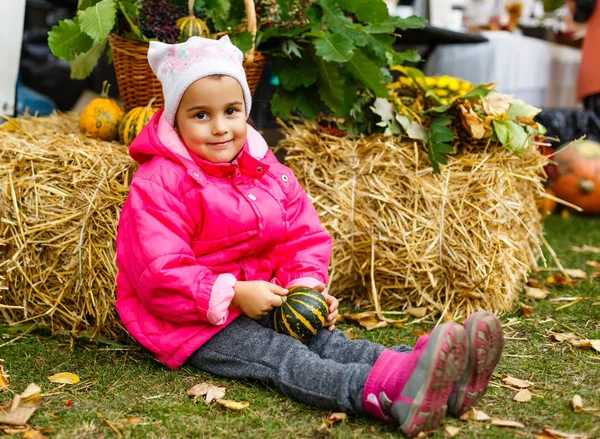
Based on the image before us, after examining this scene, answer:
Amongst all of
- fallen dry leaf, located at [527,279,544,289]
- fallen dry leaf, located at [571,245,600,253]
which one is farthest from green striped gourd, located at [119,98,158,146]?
fallen dry leaf, located at [571,245,600,253]

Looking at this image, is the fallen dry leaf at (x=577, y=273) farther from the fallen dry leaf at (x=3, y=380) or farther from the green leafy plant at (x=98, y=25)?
the fallen dry leaf at (x=3, y=380)

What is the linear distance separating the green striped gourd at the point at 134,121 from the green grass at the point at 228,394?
100 cm

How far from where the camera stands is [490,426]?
2018mm

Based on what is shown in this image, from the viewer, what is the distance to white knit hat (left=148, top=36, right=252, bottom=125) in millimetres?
2418

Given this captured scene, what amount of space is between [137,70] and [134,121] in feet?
0.94

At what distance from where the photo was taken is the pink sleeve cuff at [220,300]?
2297 mm

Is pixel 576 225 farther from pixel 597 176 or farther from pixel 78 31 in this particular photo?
pixel 78 31

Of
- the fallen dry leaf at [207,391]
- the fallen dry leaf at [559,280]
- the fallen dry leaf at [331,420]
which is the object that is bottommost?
the fallen dry leaf at [559,280]

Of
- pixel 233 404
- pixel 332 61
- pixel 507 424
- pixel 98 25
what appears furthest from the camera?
pixel 332 61

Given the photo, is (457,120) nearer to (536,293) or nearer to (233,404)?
(536,293)

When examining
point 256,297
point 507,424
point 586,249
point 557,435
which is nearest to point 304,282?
point 256,297

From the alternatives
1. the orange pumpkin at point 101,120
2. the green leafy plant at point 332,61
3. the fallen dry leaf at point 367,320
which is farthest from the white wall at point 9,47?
the fallen dry leaf at point 367,320

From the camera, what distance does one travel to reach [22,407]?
2.09m

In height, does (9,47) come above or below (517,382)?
above
